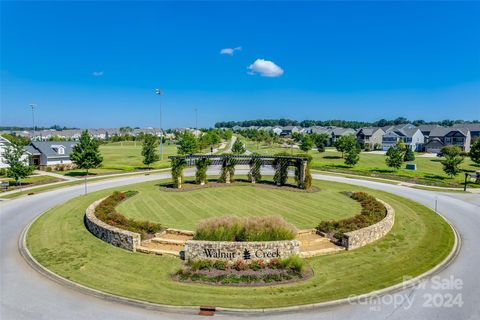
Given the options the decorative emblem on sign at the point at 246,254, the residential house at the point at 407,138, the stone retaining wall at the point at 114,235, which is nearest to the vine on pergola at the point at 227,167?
the stone retaining wall at the point at 114,235

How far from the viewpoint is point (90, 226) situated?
19734 millimetres

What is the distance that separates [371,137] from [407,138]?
10.0m

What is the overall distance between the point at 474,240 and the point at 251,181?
70.0 ft

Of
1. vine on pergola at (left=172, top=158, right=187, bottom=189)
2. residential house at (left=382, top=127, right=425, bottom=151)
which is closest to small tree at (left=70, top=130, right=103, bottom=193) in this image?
vine on pergola at (left=172, top=158, right=187, bottom=189)

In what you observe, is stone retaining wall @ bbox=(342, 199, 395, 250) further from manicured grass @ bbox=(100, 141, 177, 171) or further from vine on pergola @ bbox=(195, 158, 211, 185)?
manicured grass @ bbox=(100, 141, 177, 171)

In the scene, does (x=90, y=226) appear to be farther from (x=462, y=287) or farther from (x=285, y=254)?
(x=462, y=287)

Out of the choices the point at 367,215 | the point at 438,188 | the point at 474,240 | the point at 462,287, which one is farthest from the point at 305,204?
the point at 438,188

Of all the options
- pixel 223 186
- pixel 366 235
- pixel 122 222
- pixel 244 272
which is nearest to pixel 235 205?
pixel 223 186

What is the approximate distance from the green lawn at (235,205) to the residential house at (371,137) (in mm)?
67204

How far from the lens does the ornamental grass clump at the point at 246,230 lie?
16.0m

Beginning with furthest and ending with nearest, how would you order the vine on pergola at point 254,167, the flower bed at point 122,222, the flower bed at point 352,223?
the vine on pergola at point 254,167 < the flower bed at point 122,222 < the flower bed at point 352,223

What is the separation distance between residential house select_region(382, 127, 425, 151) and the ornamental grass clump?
80.3m

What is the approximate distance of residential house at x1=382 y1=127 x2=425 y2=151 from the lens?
8500 cm

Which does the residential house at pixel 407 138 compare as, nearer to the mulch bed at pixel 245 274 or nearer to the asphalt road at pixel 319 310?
the asphalt road at pixel 319 310
